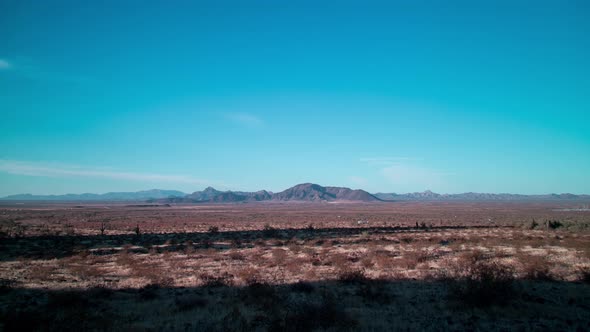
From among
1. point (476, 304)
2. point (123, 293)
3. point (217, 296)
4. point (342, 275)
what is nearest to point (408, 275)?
point (342, 275)

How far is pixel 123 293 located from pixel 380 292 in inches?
336

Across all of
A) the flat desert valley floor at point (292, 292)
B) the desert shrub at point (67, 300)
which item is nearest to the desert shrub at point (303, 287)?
the flat desert valley floor at point (292, 292)

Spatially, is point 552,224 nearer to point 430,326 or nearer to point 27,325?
point 430,326

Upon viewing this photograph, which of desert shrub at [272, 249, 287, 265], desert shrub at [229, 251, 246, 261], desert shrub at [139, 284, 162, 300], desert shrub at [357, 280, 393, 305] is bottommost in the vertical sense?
desert shrub at [229, 251, 246, 261]

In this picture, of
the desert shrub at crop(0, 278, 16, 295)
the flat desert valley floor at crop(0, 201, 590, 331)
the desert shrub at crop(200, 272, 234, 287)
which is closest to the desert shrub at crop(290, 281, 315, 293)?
the flat desert valley floor at crop(0, 201, 590, 331)

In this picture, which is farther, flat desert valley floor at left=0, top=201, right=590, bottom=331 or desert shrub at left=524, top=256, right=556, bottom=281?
desert shrub at left=524, top=256, right=556, bottom=281

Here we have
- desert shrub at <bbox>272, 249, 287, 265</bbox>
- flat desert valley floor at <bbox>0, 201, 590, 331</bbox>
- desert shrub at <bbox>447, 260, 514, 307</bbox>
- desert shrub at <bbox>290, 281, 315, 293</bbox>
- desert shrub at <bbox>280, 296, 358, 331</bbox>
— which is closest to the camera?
desert shrub at <bbox>280, 296, 358, 331</bbox>

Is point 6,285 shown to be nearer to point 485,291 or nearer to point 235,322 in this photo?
point 235,322

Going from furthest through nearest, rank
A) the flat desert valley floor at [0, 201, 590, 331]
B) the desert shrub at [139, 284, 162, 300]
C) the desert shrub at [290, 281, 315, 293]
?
the desert shrub at [290, 281, 315, 293] → the desert shrub at [139, 284, 162, 300] → the flat desert valley floor at [0, 201, 590, 331]

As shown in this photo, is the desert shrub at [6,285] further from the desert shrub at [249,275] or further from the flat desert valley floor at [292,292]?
the desert shrub at [249,275]

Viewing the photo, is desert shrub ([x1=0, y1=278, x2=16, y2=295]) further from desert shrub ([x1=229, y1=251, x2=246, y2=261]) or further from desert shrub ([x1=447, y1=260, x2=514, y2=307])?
desert shrub ([x1=447, y1=260, x2=514, y2=307])

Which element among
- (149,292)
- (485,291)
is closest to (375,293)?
(485,291)

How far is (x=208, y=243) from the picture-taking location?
25203mm

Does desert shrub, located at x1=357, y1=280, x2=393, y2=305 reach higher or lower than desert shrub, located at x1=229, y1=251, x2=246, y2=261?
higher
